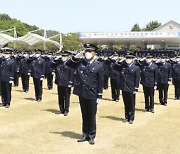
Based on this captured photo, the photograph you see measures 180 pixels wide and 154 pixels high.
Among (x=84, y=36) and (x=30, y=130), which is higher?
(x=84, y=36)

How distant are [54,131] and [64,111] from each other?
2.60 meters

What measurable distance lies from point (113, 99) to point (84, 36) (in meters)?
38.6

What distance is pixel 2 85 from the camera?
13961 mm

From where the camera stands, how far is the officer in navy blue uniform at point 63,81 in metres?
12.6

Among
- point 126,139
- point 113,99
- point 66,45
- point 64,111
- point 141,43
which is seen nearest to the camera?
point 126,139

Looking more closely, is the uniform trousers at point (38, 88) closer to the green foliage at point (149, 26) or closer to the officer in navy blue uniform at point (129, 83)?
the officer in navy blue uniform at point (129, 83)

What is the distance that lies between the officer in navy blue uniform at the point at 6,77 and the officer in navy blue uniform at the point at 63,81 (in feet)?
5.78

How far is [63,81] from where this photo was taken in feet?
41.5

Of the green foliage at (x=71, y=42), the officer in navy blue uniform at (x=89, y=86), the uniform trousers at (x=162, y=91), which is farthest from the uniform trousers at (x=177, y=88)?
the green foliage at (x=71, y=42)

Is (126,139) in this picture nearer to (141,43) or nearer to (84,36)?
(84,36)

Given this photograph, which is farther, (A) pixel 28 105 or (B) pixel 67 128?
(A) pixel 28 105

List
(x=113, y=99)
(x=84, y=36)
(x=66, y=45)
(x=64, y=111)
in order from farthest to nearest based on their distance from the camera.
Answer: (x=66, y=45) < (x=84, y=36) < (x=113, y=99) < (x=64, y=111)

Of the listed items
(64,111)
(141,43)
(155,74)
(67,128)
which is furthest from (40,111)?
(141,43)

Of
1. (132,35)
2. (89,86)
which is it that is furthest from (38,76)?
(132,35)
